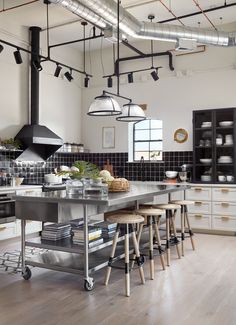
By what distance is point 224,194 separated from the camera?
6500mm

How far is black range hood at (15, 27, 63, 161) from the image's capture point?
668 cm

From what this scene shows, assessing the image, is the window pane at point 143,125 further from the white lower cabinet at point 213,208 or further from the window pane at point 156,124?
the white lower cabinet at point 213,208

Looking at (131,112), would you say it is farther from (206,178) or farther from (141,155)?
(141,155)

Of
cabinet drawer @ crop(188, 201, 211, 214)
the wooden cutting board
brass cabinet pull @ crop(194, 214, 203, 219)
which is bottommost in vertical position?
brass cabinet pull @ crop(194, 214, 203, 219)

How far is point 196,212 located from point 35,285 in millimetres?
3775

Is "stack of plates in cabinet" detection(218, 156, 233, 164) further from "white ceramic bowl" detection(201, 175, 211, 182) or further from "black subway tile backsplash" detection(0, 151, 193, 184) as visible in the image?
"black subway tile backsplash" detection(0, 151, 193, 184)

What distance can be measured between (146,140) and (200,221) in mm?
2387

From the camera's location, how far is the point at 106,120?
8.46 metres

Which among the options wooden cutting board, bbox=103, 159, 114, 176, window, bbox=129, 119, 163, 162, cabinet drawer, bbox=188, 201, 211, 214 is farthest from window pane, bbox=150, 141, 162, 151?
cabinet drawer, bbox=188, 201, 211, 214

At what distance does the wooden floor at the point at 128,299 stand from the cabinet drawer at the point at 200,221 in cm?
210

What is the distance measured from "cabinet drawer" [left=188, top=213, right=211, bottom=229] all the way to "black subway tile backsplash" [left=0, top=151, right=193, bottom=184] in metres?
1.24

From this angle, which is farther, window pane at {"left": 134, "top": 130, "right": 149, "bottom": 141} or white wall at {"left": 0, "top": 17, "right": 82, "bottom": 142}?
window pane at {"left": 134, "top": 130, "right": 149, "bottom": 141}

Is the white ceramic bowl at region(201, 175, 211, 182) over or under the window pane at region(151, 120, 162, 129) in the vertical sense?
under

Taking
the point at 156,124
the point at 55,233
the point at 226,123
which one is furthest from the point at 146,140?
the point at 55,233
